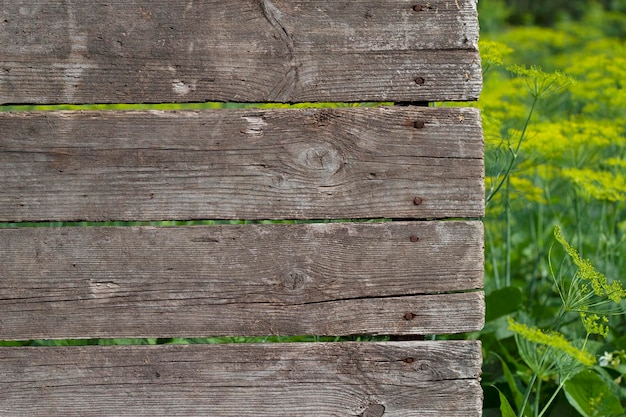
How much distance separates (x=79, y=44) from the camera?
163 cm

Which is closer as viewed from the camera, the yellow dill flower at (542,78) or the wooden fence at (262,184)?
the wooden fence at (262,184)

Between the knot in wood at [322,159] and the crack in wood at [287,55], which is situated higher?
the crack in wood at [287,55]

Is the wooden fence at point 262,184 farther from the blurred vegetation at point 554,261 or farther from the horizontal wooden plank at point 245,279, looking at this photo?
the blurred vegetation at point 554,261

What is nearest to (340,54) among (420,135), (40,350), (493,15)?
(420,135)

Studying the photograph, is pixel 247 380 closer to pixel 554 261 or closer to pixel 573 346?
pixel 573 346

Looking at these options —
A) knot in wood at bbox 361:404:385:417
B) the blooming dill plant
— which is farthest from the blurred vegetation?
knot in wood at bbox 361:404:385:417

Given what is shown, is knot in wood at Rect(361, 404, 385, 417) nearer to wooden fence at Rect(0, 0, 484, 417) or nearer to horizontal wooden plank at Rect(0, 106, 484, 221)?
wooden fence at Rect(0, 0, 484, 417)

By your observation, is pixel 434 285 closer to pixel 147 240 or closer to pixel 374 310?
pixel 374 310

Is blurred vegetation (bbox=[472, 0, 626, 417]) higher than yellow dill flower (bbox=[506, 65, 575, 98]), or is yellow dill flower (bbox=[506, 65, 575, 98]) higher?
yellow dill flower (bbox=[506, 65, 575, 98])

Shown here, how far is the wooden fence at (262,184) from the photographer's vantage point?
64.0 inches

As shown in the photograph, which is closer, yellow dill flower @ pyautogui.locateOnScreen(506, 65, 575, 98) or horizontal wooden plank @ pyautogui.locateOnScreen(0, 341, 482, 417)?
horizontal wooden plank @ pyautogui.locateOnScreen(0, 341, 482, 417)

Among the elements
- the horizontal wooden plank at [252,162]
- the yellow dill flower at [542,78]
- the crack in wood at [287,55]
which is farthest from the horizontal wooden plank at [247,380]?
the yellow dill flower at [542,78]

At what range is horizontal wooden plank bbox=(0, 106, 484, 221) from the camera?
163 cm

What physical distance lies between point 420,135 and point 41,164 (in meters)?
0.83
